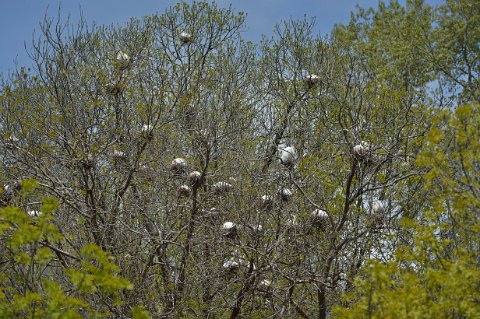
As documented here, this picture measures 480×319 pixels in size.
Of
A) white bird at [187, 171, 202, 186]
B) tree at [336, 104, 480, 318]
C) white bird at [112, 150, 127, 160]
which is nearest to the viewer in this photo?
tree at [336, 104, 480, 318]

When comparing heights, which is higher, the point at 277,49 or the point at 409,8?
the point at 409,8

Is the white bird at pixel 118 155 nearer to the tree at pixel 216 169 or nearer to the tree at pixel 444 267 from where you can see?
the tree at pixel 216 169

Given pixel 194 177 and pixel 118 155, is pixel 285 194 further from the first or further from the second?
pixel 118 155

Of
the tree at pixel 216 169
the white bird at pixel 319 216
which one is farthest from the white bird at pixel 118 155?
the white bird at pixel 319 216

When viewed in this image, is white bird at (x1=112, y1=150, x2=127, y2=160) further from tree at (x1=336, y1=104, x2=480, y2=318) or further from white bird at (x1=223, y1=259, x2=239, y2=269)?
tree at (x1=336, y1=104, x2=480, y2=318)

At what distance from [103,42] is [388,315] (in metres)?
10.1

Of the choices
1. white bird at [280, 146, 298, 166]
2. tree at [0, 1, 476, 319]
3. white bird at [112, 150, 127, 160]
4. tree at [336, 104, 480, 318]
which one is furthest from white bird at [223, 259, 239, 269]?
tree at [336, 104, 480, 318]

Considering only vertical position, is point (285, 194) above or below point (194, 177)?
below

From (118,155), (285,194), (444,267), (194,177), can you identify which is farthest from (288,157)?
(444,267)

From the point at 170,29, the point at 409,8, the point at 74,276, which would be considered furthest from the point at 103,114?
the point at 409,8

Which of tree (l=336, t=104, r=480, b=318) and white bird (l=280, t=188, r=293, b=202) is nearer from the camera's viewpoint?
tree (l=336, t=104, r=480, b=318)

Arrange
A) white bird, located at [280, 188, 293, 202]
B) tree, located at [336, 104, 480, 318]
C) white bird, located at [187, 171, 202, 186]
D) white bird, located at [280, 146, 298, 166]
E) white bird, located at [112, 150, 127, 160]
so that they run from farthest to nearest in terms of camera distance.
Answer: white bird, located at [112, 150, 127, 160] → white bird, located at [187, 171, 202, 186] → white bird, located at [280, 188, 293, 202] → white bird, located at [280, 146, 298, 166] → tree, located at [336, 104, 480, 318]

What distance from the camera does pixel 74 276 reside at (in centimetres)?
456

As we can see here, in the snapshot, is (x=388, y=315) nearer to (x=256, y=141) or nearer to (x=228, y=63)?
(x=256, y=141)
